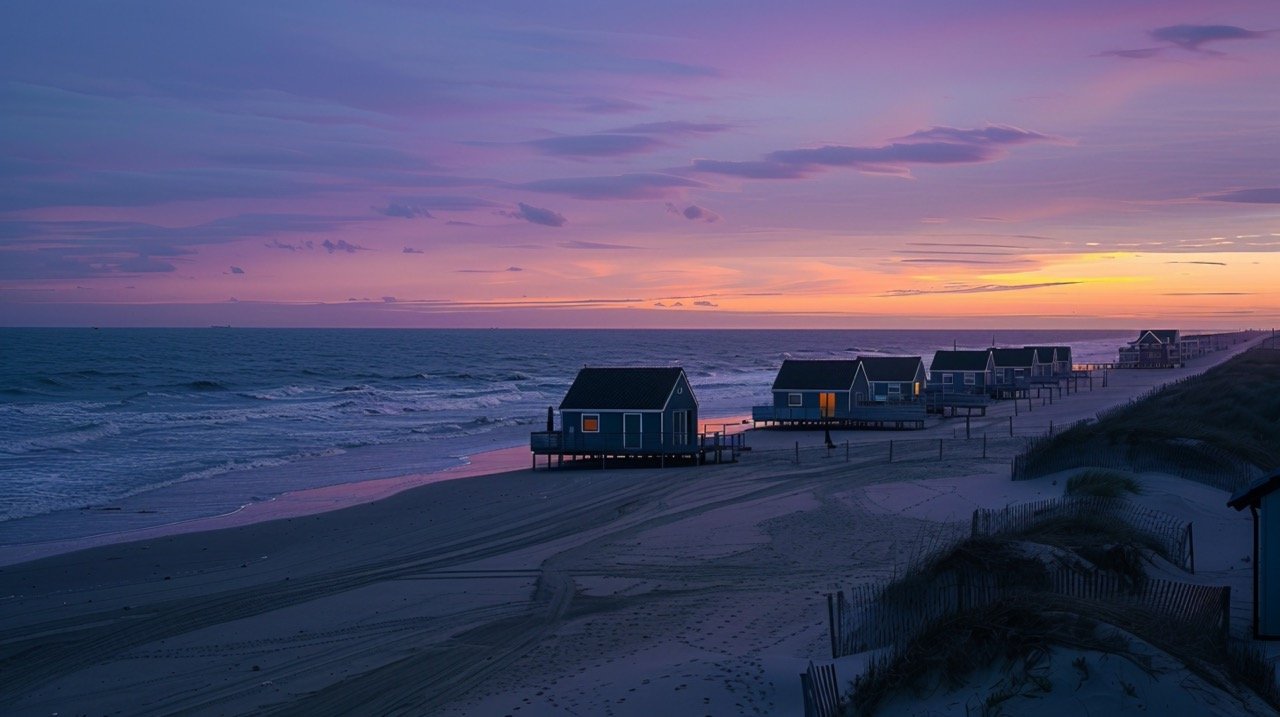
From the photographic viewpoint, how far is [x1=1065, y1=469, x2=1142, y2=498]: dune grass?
22.4 meters

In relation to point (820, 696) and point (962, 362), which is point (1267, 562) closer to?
point (820, 696)

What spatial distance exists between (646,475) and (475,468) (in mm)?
7378

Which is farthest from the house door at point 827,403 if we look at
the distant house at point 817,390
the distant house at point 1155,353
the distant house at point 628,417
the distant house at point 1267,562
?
the distant house at point 1155,353

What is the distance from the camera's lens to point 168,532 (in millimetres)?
27281

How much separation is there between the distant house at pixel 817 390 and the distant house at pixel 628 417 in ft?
49.9

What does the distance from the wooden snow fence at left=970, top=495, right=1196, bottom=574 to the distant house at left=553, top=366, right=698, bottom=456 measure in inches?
817

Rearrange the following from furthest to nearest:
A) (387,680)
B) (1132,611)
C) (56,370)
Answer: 1. (56,370)
2. (387,680)
3. (1132,611)

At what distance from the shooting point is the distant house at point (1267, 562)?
13.0 metres

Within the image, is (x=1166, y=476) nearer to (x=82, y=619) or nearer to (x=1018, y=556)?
(x=1018, y=556)

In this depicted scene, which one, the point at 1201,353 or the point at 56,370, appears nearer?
the point at 56,370

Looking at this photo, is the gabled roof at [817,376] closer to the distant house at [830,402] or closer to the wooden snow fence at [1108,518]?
the distant house at [830,402]

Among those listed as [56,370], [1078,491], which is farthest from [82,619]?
[56,370]

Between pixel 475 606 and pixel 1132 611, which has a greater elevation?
pixel 1132 611

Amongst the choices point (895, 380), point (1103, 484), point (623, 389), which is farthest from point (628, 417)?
point (895, 380)
